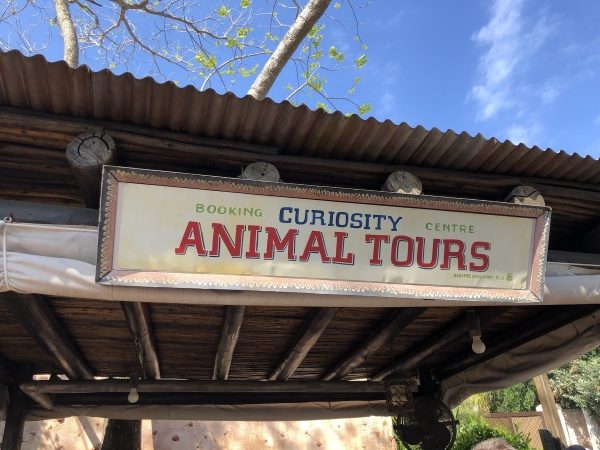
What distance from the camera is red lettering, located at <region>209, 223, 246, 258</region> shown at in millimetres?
2324

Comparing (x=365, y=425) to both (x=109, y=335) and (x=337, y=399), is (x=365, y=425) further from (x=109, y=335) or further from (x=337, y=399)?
(x=109, y=335)

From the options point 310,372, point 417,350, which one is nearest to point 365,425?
point 310,372

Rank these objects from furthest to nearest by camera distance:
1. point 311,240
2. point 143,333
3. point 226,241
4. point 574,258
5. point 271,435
Result: point 271,435 < point 143,333 < point 574,258 < point 311,240 < point 226,241

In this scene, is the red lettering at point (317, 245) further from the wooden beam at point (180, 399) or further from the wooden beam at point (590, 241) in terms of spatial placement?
the wooden beam at point (180, 399)

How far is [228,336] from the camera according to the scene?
344 centimetres

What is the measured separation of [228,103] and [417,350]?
312 centimetres

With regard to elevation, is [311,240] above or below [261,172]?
below

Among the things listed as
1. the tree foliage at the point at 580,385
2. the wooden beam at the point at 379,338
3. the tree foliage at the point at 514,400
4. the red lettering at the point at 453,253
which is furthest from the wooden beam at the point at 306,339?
the tree foliage at the point at 514,400

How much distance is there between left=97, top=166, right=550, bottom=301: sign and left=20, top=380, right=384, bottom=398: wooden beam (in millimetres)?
2404

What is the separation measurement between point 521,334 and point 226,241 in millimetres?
2784

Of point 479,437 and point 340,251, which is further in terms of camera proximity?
point 479,437

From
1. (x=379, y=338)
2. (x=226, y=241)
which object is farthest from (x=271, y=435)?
(x=226, y=241)

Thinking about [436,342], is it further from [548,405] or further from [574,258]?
[548,405]

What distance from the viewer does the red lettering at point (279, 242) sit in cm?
239
